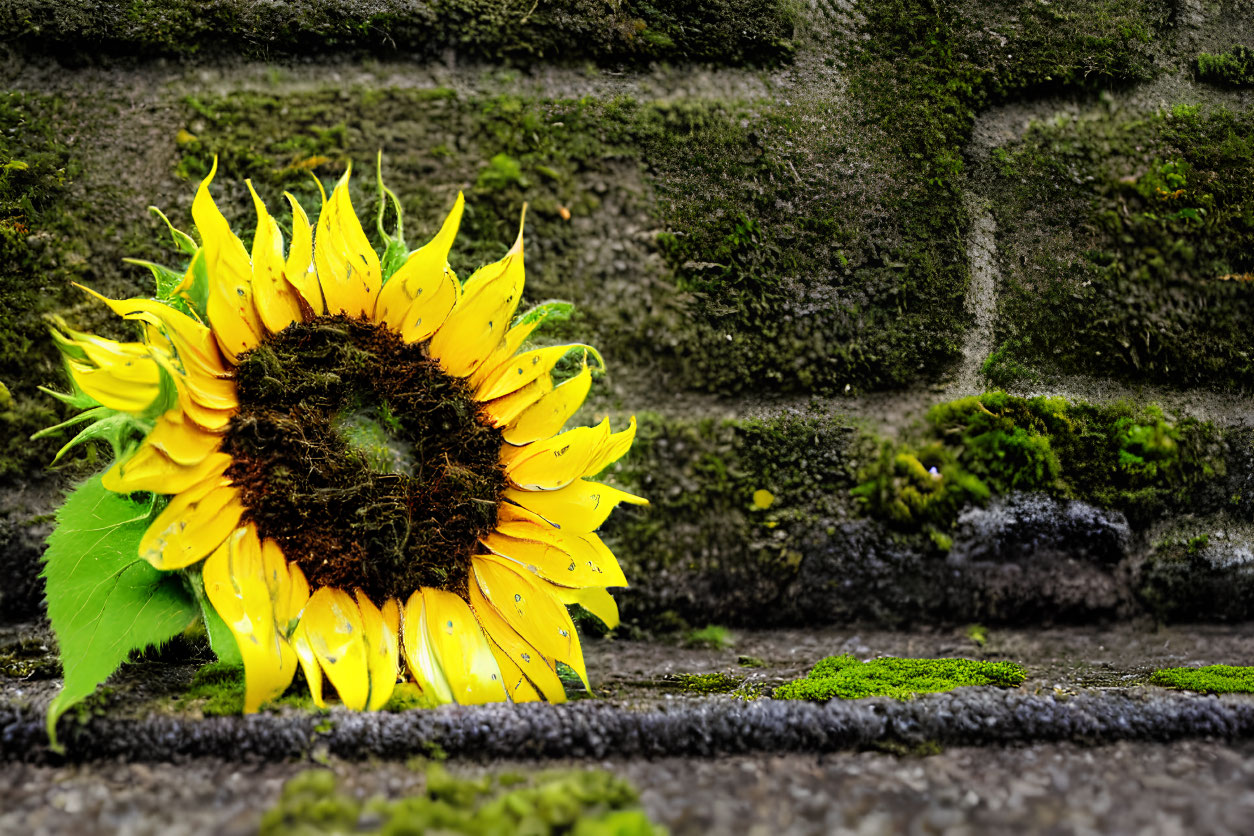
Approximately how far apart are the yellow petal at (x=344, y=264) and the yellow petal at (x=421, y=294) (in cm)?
2

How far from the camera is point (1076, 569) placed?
1468 millimetres

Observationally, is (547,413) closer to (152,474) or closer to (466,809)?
(152,474)

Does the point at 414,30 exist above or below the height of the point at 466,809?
above

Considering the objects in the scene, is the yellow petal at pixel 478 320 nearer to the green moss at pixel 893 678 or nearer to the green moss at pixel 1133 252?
the green moss at pixel 893 678

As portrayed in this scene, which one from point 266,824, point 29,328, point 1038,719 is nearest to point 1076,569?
point 1038,719

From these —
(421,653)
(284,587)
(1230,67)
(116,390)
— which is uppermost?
(1230,67)

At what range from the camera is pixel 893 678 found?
3.58ft

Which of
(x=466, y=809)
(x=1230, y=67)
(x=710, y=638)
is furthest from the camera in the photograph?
(x=1230, y=67)

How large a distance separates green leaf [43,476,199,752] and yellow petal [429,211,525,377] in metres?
0.40

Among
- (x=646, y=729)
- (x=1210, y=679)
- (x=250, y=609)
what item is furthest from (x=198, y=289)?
(x=1210, y=679)

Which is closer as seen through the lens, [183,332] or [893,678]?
[183,332]

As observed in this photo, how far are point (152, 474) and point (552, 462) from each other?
47 cm

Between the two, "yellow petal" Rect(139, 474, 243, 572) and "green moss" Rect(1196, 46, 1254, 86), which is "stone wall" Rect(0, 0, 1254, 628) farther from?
"yellow petal" Rect(139, 474, 243, 572)

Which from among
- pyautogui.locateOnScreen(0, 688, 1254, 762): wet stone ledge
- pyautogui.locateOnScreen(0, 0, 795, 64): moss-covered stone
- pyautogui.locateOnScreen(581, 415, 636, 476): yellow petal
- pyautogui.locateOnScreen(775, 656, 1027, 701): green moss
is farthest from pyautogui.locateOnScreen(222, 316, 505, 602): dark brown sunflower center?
pyautogui.locateOnScreen(0, 0, 795, 64): moss-covered stone
